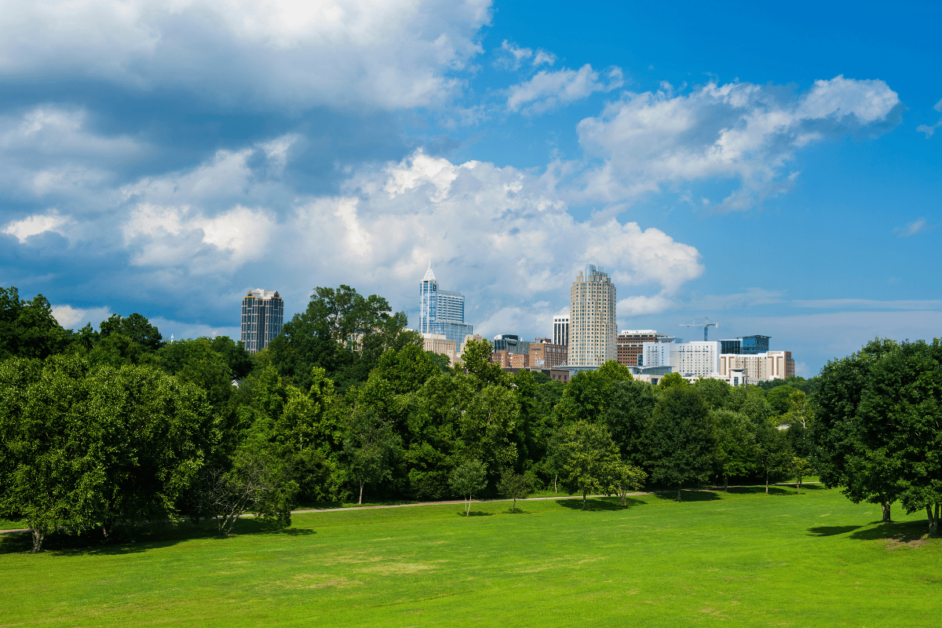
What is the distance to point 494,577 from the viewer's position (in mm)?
31578

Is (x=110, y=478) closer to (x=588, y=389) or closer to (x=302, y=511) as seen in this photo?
(x=302, y=511)

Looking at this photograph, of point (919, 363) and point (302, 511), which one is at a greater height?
point (919, 363)

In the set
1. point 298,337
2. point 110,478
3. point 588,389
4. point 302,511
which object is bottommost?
point 302,511

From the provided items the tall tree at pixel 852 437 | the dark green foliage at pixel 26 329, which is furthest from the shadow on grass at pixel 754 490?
the dark green foliage at pixel 26 329

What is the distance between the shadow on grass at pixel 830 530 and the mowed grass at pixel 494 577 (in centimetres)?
13

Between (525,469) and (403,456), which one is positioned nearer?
(403,456)

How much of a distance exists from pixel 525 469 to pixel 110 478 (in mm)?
48563

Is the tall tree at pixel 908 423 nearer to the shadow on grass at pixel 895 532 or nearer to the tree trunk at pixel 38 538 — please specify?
the shadow on grass at pixel 895 532

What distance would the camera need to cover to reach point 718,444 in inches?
3145

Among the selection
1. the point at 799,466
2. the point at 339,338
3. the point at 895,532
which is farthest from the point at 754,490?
the point at 339,338

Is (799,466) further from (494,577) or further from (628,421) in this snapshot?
(494,577)

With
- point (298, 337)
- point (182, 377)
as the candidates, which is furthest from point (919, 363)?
point (298, 337)

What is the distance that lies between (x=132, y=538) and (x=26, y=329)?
1423 inches

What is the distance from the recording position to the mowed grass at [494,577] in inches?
944
